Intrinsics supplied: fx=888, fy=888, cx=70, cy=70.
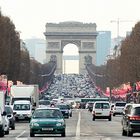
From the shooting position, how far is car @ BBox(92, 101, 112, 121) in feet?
260

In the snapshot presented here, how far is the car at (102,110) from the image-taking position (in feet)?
260

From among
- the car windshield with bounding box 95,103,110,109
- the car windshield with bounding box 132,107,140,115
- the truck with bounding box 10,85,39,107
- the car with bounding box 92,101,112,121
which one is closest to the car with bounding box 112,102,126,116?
the car with bounding box 92,101,112,121

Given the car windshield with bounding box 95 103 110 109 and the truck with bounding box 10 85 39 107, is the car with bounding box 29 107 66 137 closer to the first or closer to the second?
the car windshield with bounding box 95 103 110 109

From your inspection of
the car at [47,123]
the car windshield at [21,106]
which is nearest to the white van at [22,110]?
the car windshield at [21,106]

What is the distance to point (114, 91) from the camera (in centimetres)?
18288

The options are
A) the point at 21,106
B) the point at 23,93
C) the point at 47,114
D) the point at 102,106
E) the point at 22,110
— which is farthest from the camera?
the point at 23,93

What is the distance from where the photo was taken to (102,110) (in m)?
79.4

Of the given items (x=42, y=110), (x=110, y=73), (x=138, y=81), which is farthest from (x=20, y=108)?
(x=110, y=73)

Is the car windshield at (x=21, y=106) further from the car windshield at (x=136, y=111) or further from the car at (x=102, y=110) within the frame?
the car windshield at (x=136, y=111)

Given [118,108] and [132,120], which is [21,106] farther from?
[118,108]

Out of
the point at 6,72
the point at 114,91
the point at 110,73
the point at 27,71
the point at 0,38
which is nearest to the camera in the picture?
the point at 0,38

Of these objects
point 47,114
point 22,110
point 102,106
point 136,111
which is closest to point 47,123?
point 47,114

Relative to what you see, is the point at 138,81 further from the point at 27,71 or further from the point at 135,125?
the point at 135,125

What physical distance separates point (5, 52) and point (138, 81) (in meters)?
29.5
